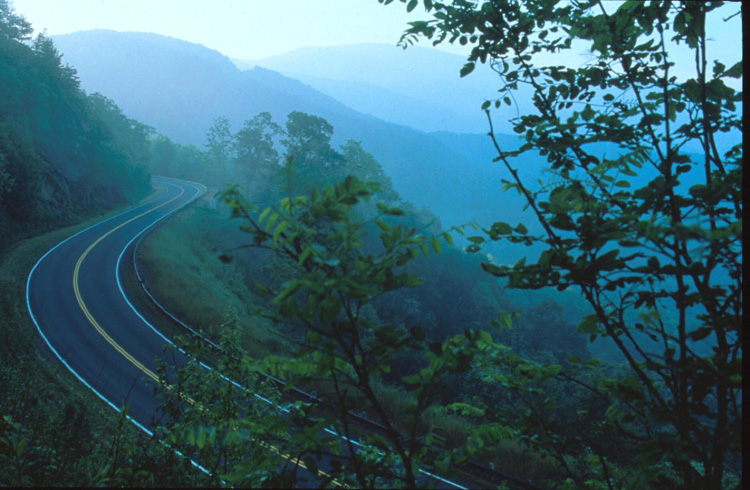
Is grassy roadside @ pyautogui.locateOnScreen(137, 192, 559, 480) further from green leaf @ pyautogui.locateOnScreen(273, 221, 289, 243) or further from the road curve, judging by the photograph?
green leaf @ pyautogui.locateOnScreen(273, 221, 289, 243)

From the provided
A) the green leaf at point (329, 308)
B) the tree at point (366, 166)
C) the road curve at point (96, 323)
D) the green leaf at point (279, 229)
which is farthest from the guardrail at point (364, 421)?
the tree at point (366, 166)

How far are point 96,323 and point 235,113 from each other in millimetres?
182098

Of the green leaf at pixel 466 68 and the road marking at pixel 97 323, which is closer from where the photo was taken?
the green leaf at pixel 466 68

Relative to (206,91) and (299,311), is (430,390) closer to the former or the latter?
(299,311)

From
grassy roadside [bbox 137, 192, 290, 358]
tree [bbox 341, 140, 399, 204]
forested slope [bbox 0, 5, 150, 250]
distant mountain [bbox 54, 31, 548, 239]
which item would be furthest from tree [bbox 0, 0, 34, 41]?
distant mountain [bbox 54, 31, 548, 239]

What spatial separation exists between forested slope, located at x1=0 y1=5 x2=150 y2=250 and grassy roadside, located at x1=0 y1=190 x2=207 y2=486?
328cm

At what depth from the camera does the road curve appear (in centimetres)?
1324

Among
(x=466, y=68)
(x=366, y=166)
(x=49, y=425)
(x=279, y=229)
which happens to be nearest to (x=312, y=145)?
(x=366, y=166)

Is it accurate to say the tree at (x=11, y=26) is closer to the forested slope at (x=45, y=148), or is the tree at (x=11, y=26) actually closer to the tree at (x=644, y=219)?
the forested slope at (x=45, y=148)

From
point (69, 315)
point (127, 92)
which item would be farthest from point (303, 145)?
point (127, 92)

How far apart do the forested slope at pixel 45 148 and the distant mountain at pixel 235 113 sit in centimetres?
10478

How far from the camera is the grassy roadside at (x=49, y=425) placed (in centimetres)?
345

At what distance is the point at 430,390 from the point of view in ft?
6.09

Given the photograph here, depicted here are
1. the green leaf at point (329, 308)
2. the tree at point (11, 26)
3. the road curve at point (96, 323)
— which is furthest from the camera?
the tree at point (11, 26)
